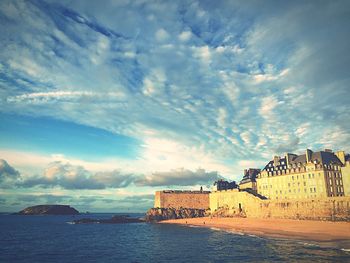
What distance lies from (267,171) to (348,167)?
20.2 m

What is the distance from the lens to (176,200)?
317 ft

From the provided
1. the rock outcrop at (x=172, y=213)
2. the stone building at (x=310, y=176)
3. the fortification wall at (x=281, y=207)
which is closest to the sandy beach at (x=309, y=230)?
the fortification wall at (x=281, y=207)

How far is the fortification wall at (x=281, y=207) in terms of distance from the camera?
50844 mm

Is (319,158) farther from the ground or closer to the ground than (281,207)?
farther from the ground

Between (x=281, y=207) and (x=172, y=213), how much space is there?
1593 inches

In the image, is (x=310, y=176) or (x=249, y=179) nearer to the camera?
(x=310, y=176)

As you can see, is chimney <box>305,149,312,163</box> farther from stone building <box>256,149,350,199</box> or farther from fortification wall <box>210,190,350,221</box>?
fortification wall <box>210,190,350,221</box>

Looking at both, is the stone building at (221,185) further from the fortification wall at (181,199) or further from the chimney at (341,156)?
the chimney at (341,156)

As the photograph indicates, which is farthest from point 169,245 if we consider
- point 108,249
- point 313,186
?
point 313,186

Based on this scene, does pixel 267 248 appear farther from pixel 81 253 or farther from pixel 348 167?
pixel 348 167

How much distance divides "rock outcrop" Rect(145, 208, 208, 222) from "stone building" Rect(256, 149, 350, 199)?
26693 mm

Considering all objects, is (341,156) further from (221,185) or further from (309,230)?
(221,185)

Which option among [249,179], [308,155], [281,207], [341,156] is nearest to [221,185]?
[249,179]

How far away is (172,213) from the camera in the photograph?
92.6 metres
